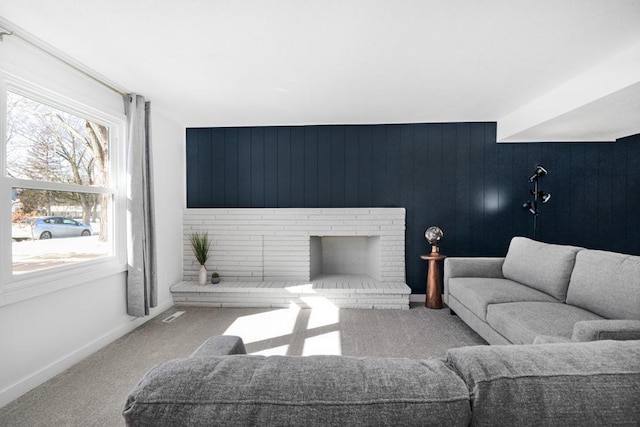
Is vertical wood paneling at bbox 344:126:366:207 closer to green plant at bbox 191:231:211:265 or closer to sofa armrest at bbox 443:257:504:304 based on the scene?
sofa armrest at bbox 443:257:504:304

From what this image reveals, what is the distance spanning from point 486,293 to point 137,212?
3436mm

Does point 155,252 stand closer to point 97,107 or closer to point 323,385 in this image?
point 97,107

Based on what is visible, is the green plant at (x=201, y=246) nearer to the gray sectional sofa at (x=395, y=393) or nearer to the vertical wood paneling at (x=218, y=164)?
the vertical wood paneling at (x=218, y=164)

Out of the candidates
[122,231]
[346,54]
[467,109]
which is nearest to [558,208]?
[467,109]

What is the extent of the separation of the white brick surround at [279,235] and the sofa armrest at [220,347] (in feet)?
10.3

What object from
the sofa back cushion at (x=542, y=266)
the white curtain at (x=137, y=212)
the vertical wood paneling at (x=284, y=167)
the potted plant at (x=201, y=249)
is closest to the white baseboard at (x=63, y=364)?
the white curtain at (x=137, y=212)

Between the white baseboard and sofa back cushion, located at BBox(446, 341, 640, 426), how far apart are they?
9.36 ft

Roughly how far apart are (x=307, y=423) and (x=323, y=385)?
0.24 ft

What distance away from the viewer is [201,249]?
170 inches

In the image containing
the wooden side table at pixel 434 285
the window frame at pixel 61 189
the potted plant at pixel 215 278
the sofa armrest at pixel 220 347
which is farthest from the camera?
the potted plant at pixel 215 278

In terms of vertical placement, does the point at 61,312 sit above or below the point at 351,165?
below

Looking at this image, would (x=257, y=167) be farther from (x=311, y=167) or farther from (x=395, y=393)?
(x=395, y=393)

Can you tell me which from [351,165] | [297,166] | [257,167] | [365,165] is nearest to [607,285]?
[365,165]

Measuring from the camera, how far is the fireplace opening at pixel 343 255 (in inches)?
188
